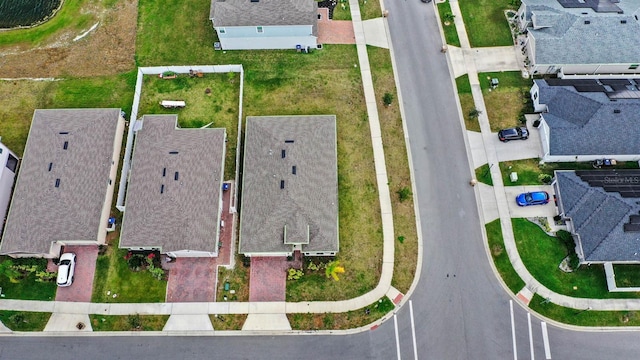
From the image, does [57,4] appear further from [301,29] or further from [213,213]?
[213,213]

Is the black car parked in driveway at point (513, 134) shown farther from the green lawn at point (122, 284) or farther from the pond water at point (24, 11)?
the pond water at point (24, 11)

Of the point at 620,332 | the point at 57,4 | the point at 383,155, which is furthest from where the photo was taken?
the point at 57,4

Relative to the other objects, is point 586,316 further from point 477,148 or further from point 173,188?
point 173,188

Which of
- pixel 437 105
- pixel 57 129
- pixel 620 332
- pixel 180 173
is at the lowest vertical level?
pixel 620 332

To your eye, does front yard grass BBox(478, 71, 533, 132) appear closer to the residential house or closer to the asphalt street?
the asphalt street

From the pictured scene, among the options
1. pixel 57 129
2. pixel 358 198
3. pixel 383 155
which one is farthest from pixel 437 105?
pixel 57 129

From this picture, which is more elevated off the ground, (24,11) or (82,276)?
(24,11)

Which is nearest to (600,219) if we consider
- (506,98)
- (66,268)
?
(506,98)
